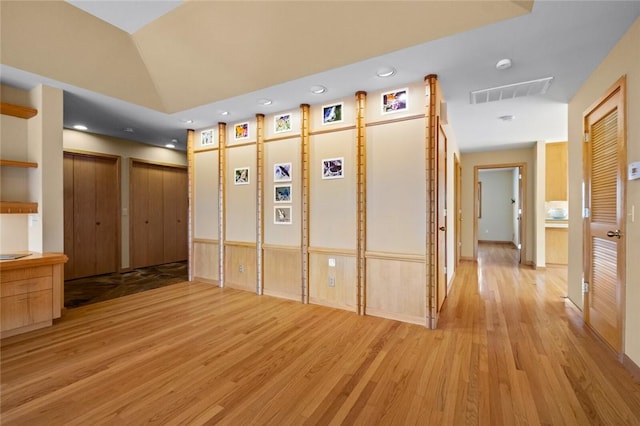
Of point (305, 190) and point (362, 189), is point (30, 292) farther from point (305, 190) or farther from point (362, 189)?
point (362, 189)

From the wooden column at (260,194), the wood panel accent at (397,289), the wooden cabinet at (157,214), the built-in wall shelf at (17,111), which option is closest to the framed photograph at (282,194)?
the wooden column at (260,194)

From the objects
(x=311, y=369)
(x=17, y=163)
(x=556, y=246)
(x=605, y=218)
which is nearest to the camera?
(x=311, y=369)

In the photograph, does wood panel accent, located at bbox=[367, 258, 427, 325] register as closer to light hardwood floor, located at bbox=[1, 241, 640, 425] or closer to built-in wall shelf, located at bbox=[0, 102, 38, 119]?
light hardwood floor, located at bbox=[1, 241, 640, 425]

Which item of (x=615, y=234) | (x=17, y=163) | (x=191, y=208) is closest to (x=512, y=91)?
(x=615, y=234)

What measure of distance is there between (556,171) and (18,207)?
913 centimetres

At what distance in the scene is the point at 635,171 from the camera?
7.11ft

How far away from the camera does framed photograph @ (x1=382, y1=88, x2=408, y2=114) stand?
3.21 metres

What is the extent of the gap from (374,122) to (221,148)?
2.69 meters

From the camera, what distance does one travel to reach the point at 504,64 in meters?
2.75

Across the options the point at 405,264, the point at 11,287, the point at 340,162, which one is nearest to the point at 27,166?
the point at 11,287

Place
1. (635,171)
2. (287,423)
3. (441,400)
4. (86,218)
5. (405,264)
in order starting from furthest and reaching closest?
(86,218) → (405,264) → (635,171) → (441,400) → (287,423)

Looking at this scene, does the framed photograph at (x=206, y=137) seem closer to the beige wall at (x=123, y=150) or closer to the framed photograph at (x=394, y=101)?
the beige wall at (x=123, y=150)

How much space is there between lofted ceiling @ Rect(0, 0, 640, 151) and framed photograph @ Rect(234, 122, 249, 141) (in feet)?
1.56

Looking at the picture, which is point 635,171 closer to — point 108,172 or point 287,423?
point 287,423
